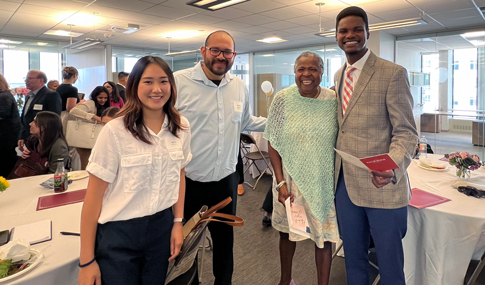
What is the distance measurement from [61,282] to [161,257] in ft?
1.28

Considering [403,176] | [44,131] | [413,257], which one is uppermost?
[44,131]

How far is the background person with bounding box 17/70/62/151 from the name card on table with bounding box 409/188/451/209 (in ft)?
13.6

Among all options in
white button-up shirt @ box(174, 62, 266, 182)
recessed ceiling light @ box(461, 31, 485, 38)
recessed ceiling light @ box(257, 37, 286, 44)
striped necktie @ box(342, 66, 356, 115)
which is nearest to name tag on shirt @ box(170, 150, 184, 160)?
white button-up shirt @ box(174, 62, 266, 182)

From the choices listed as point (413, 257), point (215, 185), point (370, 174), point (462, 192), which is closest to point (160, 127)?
point (215, 185)

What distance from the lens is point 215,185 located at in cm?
191

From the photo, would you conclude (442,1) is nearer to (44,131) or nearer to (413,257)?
(413,257)

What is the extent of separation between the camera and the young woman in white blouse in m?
1.19

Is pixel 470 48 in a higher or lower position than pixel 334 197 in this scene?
higher

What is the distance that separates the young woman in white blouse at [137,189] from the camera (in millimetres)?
1186

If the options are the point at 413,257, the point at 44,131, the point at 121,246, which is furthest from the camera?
the point at 44,131

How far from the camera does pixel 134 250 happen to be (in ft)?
4.08

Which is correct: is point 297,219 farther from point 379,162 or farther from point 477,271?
point 477,271

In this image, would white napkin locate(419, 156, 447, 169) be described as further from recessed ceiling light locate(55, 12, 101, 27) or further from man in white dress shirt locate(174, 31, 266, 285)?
recessed ceiling light locate(55, 12, 101, 27)

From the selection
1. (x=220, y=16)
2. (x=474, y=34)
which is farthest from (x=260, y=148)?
(x=474, y=34)
